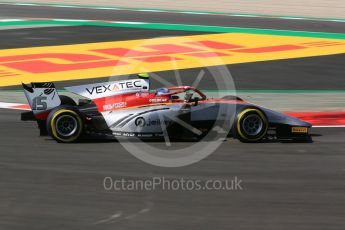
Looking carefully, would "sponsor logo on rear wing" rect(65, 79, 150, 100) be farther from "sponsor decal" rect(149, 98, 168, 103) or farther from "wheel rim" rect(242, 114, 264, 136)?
"wheel rim" rect(242, 114, 264, 136)

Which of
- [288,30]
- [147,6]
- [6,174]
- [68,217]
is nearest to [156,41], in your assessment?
[288,30]

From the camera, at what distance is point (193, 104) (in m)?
11.6

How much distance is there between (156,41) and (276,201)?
49.9 feet

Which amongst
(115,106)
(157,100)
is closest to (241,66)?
(157,100)

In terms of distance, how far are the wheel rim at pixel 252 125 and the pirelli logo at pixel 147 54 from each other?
23.7ft

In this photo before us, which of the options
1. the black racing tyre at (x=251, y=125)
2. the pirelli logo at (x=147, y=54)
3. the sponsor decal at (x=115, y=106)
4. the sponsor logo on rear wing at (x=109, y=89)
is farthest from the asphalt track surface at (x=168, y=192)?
the pirelli logo at (x=147, y=54)

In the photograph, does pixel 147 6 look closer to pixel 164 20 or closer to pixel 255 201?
pixel 164 20

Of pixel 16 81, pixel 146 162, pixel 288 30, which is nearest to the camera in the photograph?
pixel 146 162

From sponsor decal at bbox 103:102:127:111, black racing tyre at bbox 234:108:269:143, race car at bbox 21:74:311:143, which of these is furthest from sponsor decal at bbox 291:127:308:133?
sponsor decal at bbox 103:102:127:111

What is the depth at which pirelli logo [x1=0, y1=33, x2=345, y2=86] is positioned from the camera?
1875 cm

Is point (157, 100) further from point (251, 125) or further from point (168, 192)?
point (168, 192)

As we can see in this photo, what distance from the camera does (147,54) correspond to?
21.1 metres

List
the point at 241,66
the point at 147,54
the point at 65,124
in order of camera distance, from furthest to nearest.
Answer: the point at 147,54, the point at 241,66, the point at 65,124

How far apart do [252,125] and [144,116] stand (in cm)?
156
